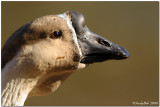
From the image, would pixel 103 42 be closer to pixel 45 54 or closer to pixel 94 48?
pixel 94 48

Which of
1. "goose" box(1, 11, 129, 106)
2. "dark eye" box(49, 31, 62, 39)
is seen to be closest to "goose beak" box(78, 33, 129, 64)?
"goose" box(1, 11, 129, 106)

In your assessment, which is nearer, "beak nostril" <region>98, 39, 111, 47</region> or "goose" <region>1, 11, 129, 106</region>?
"goose" <region>1, 11, 129, 106</region>

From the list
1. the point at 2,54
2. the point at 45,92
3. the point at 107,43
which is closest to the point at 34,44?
the point at 2,54

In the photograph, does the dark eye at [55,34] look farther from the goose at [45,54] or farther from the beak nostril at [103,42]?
the beak nostril at [103,42]

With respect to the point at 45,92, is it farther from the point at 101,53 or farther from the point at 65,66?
the point at 101,53

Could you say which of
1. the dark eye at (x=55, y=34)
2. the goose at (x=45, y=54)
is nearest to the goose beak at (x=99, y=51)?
the goose at (x=45, y=54)

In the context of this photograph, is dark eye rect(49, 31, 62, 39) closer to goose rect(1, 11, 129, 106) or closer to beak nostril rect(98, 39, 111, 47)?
goose rect(1, 11, 129, 106)

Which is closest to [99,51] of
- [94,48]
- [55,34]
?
[94,48]
